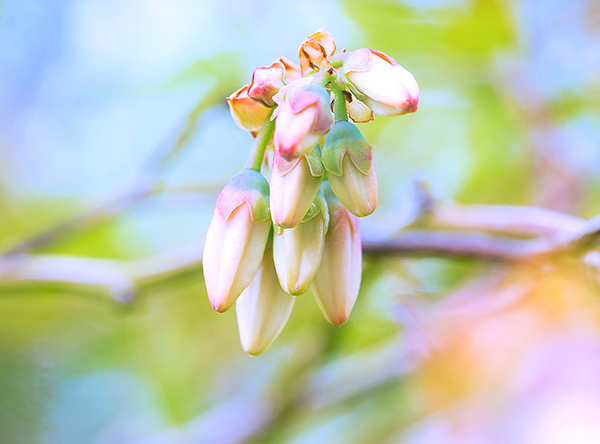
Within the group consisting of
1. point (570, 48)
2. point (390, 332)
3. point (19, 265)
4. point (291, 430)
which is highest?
point (570, 48)

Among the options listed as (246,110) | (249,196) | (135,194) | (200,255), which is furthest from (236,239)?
(135,194)

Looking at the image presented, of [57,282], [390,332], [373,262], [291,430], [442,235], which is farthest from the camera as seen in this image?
[390,332]

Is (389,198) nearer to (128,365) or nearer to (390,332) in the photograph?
(390,332)

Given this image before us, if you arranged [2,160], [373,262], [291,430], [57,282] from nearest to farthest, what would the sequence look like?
[373,262]
[57,282]
[291,430]
[2,160]

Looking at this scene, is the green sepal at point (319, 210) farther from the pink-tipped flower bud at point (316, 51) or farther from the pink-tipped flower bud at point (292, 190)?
the pink-tipped flower bud at point (316, 51)

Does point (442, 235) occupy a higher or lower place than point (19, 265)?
higher

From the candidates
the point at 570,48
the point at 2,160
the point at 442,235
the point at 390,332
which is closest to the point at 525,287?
the point at 442,235

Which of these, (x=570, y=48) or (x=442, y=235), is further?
(x=570, y=48)

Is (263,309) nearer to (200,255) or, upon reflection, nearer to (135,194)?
(200,255)
